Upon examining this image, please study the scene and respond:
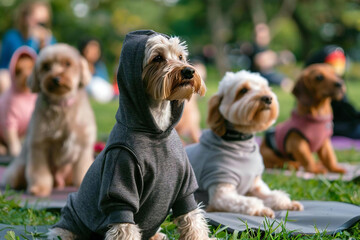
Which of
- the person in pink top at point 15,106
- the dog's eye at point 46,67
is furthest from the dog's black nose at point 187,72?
the person in pink top at point 15,106

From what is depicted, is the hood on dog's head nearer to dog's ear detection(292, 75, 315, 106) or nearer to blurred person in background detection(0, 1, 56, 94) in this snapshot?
dog's ear detection(292, 75, 315, 106)

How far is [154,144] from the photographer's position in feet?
→ 9.53

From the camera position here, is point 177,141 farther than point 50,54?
No

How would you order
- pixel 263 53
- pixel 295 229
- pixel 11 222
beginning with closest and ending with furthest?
pixel 295 229, pixel 11 222, pixel 263 53

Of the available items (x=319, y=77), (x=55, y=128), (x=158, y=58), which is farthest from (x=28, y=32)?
(x=158, y=58)

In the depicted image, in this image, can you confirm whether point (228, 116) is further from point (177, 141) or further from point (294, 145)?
point (294, 145)

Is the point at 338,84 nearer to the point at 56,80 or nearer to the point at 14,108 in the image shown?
the point at 56,80

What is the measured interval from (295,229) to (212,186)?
3.12 ft

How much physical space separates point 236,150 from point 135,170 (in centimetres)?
156

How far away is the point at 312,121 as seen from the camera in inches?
245

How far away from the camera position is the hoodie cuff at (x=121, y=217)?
277 cm

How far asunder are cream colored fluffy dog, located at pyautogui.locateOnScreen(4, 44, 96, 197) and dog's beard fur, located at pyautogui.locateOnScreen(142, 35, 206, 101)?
2511 mm

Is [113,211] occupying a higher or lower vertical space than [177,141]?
lower

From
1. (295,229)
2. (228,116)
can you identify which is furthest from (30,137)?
(295,229)
